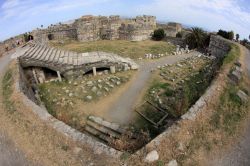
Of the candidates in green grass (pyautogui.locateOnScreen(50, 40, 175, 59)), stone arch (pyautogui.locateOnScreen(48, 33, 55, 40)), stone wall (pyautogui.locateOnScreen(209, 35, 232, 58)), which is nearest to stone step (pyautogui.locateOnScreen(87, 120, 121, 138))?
green grass (pyautogui.locateOnScreen(50, 40, 175, 59))

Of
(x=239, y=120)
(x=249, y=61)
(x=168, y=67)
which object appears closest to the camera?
(x=239, y=120)

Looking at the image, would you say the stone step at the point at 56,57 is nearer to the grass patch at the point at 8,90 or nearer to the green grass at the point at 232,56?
the grass patch at the point at 8,90

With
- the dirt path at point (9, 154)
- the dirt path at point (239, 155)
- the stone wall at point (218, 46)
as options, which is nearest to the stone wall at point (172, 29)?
the stone wall at point (218, 46)

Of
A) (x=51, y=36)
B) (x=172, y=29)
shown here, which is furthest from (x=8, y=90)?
(x=172, y=29)

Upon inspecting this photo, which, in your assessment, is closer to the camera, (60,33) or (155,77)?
(155,77)

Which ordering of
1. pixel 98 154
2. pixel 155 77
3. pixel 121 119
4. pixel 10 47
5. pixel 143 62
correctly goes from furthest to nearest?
pixel 10 47, pixel 143 62, pixel 155 77, pixel 121 119, pixel 98 154

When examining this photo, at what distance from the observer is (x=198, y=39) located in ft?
92.9

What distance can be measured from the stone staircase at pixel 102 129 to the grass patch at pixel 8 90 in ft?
14.4

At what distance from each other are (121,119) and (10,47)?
20.1 meters

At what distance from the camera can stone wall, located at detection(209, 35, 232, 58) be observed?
23.9 metres

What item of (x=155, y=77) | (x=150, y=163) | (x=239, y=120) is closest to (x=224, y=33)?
(x=155, y=77)

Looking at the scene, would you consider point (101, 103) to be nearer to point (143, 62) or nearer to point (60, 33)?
point (143, 62)

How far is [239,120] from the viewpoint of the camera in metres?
10.4

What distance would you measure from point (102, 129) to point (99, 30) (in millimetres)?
25366
